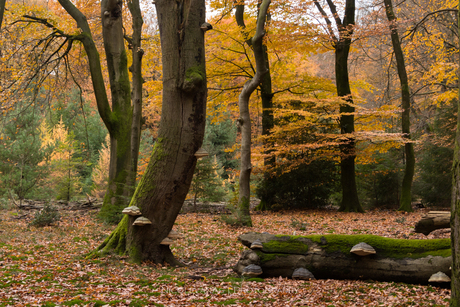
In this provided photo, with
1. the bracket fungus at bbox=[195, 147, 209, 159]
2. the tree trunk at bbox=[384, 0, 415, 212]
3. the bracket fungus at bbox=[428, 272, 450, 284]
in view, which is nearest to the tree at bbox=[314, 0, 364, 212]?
the tree trunk at bbox=[384, 0, 415, 212]

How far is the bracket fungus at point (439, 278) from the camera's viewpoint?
3.55m

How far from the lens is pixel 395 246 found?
4.04m

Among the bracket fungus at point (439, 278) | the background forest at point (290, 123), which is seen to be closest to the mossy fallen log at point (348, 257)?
the bracket fungus at point (439, 278)

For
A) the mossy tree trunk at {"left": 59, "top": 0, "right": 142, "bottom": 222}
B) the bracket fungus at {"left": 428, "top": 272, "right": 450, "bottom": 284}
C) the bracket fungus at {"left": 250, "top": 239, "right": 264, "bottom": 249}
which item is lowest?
the bracket fungus at {"left": 428, "top": 272, "right": 450, "bottom": 284}

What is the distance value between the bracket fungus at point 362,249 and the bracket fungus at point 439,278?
634 mm

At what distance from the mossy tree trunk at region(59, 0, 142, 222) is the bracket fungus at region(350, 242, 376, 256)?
6345mm

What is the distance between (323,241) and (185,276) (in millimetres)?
1954

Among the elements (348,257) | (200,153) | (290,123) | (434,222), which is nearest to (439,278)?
(434,222)

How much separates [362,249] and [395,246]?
0.49 m

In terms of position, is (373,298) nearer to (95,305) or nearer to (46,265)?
(95,305)

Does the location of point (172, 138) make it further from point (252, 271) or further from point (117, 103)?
point (117, 103)

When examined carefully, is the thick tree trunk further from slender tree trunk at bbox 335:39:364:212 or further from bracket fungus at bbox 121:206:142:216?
slender tree trunk at bbox 335:39:364:212

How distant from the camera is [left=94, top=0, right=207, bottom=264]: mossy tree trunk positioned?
4.97 m

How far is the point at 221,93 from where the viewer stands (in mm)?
14438
